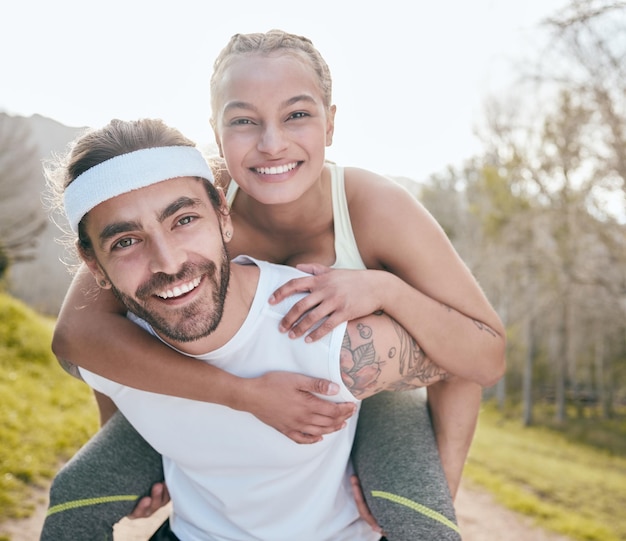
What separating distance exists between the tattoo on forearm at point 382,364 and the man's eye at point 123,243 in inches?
29.0

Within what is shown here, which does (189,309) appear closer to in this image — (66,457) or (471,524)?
(66,457)

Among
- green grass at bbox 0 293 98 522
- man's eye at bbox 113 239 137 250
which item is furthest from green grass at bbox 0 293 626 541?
man's eye at bbox 113 239 137 250

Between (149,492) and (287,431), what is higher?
(287,431)

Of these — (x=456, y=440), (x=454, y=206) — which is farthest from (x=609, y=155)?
(x=454, y=206)

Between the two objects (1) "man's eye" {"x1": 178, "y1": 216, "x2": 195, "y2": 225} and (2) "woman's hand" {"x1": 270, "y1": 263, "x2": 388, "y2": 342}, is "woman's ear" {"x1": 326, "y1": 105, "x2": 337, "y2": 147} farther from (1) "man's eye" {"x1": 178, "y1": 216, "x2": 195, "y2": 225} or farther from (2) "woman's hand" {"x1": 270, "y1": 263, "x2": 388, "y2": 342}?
(1) "man's eye" {"x1": 178, "y1": 216, "x2": 195, "y2": 225}

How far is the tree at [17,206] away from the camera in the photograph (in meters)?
11.6

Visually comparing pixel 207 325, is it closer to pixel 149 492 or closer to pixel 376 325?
pixel 376 325

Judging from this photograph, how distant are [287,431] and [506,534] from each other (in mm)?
5290

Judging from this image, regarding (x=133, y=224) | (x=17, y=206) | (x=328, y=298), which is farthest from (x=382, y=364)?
(x=17, y=206)

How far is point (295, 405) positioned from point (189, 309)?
45cm

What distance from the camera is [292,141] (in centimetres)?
235

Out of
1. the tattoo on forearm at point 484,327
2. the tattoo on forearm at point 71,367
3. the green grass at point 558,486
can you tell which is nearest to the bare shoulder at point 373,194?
the tattoo on forearm at point 484,327

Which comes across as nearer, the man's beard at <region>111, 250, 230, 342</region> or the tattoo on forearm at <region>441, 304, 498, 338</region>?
the man's beard at <region>111, 250, 230, 342</region>

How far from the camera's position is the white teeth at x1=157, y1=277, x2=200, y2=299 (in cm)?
186
